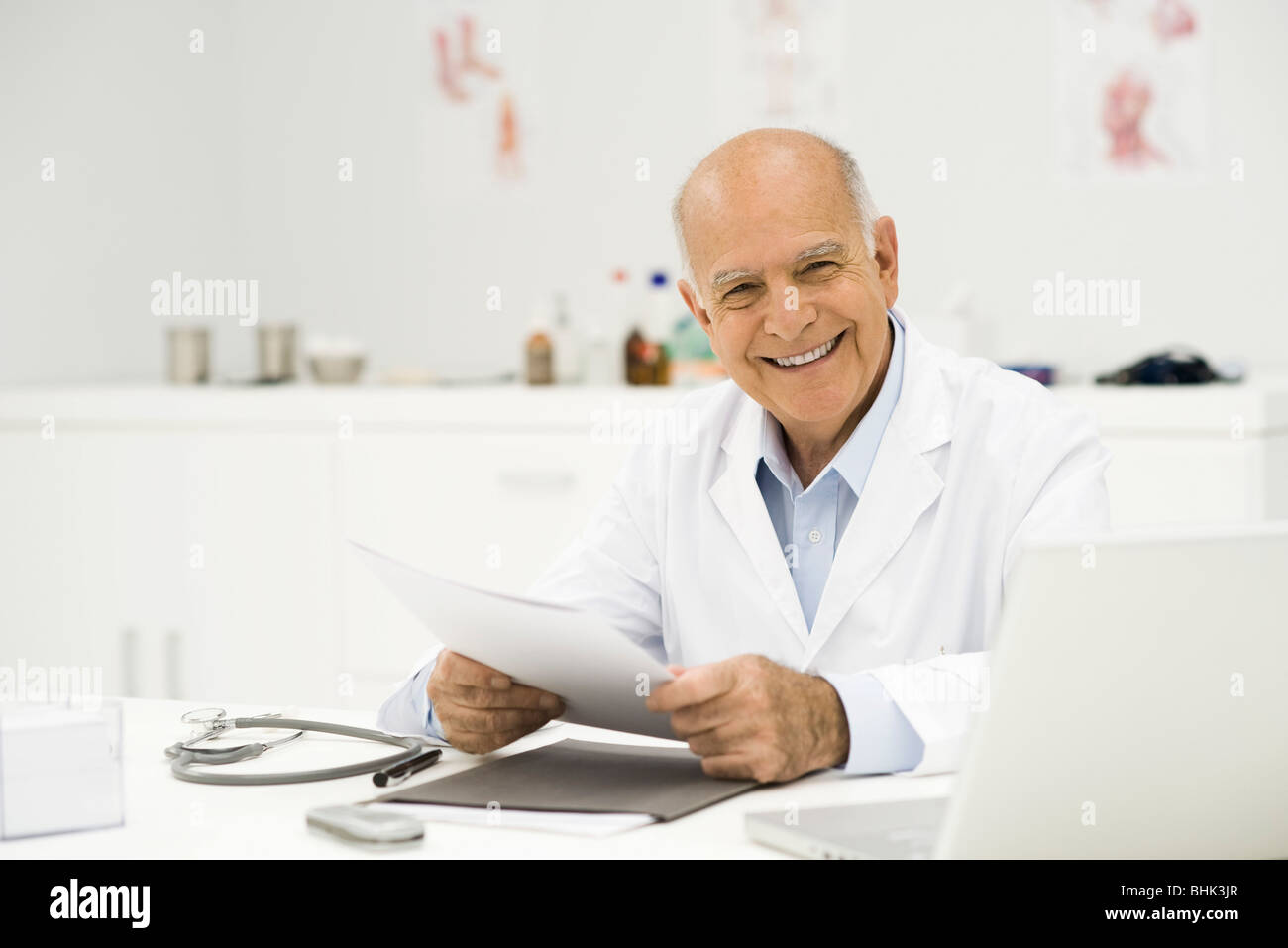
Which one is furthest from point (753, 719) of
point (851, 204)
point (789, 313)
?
point (851, 204)

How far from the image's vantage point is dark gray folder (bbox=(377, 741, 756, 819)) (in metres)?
1.22

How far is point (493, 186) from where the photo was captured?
3861mm

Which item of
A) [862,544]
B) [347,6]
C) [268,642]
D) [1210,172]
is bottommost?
[268,642]

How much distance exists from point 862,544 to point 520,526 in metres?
1.58

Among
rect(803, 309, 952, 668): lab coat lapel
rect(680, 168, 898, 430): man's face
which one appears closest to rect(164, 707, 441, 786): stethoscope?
rect(803, 309, 952, 668): lab coat lapel

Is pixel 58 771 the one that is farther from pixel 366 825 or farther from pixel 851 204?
pixel 851 204

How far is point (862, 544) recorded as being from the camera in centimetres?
173

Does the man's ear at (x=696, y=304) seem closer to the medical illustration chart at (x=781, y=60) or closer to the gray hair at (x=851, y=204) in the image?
the gray hair at (x=851, y=204)

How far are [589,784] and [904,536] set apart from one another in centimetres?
60

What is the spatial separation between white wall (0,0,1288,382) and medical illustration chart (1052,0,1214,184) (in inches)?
1.5

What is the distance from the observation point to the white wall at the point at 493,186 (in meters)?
3.20

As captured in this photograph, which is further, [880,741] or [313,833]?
[880,741]
